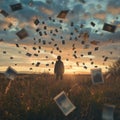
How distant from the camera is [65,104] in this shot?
1546 centimetres

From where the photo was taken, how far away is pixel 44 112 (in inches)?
587

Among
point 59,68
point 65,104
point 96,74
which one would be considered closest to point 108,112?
point 65,104

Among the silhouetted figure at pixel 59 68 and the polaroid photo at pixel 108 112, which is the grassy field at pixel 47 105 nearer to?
the polaroid photo at pixel 108 112

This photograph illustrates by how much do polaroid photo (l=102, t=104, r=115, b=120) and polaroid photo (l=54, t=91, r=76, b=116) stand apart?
1090 millimetres

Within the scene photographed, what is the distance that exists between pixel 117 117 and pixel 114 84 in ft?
22.7

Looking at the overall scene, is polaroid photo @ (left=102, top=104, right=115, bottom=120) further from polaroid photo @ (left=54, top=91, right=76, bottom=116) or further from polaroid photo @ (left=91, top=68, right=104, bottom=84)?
polaroid photo @ (left=91, top=68, right=104, bottom=84)

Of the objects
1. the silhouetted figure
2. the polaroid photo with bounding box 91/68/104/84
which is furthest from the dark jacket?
the polaroid photo with bounding box 91/68/104/84

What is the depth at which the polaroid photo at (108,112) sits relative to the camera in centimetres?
1513

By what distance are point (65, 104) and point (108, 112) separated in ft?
5.09

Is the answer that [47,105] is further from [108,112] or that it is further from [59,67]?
[59,67]

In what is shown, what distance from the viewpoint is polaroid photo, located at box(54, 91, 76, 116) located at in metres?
15.2

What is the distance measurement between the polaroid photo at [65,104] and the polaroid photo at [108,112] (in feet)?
3.58

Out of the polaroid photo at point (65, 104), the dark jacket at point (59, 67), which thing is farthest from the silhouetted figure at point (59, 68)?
the polaroid photo at point (65, 104)

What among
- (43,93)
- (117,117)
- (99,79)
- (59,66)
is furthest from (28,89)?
(59,66)
